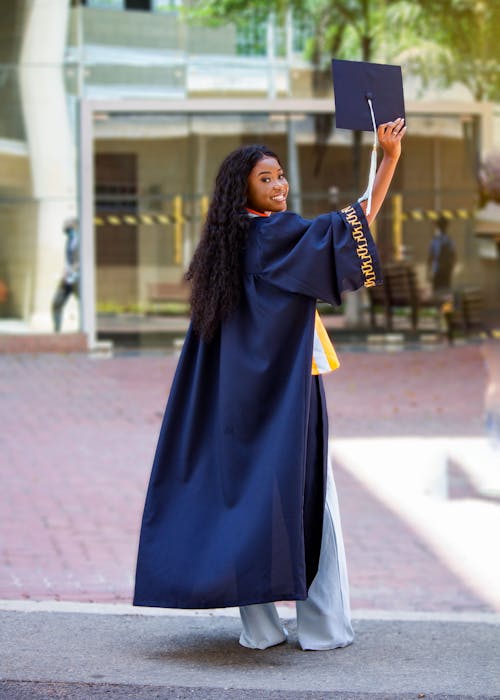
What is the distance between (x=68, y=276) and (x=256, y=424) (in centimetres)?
1235

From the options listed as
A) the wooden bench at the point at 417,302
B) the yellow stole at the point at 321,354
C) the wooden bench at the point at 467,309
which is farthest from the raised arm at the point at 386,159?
the wooden bench at the point at 467,309

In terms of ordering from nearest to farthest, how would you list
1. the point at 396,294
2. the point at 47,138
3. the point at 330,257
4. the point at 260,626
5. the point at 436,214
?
the point at 330,257 < the point at 260,626 < the point at 47,138 < the point at 396,294 < the point at 436,214

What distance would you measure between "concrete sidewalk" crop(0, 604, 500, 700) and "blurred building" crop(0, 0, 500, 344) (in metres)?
11.6

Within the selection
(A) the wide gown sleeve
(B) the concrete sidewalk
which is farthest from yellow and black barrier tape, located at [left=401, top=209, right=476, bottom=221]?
(A) the wide gown sleeve

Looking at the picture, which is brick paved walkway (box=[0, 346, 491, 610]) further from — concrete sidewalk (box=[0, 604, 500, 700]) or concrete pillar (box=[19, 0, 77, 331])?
concrete pillar (box=[19, 0, 77, 331])

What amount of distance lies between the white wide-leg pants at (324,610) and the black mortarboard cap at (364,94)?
1150 mm

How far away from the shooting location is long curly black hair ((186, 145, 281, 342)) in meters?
4.33

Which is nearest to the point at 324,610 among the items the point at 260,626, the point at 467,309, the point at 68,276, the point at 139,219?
the point at 260,626

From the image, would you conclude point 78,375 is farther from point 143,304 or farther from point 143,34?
point 143,34

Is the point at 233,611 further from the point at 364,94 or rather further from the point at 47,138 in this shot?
the point at 47,138

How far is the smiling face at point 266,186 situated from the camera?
4406 millimetres

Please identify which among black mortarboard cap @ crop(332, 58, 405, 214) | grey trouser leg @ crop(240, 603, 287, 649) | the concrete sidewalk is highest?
black mortarboard cap @ crop(332, 58, 405, 214)

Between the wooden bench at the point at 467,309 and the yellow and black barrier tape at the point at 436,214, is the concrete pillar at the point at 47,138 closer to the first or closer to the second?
A: the yellow and black barrier tape at the point at 436,214

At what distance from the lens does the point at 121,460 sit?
9.11 metres
